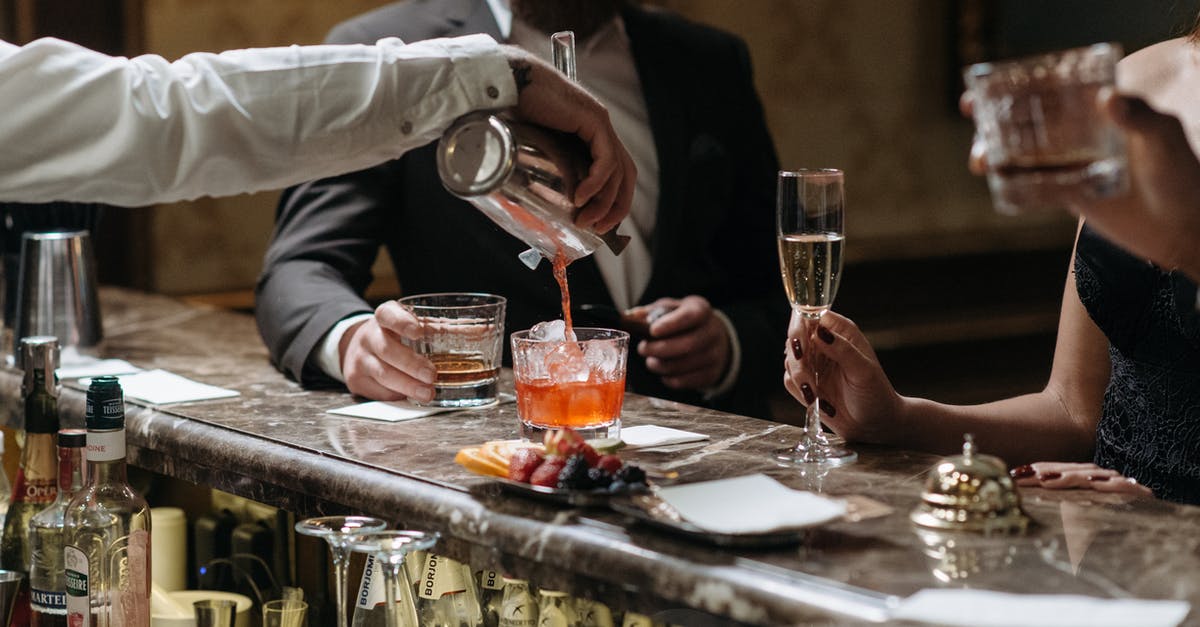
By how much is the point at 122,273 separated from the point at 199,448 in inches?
119

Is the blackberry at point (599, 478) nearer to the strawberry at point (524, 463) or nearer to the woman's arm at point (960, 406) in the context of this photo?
the strawberry at point (524, 463)

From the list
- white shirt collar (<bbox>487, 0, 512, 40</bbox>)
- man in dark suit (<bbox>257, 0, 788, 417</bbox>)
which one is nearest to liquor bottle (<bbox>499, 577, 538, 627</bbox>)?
man in dark suit (<bbox>257, 0, 788, 417</bbox>)

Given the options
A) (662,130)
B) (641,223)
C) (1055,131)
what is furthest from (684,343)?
(1055,131)

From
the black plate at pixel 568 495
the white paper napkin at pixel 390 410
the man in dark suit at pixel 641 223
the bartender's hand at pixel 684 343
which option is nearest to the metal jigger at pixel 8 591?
the white paper napkin at pixel 390 410

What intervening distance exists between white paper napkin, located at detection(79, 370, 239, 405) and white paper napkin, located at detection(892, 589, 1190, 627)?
138 cm

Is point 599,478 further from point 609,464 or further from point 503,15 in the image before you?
point 503,15

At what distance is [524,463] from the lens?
1.53 m

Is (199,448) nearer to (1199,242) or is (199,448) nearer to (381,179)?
(381,179)

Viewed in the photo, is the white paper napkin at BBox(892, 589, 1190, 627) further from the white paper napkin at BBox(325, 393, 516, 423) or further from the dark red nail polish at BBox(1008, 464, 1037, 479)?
the white paper napkin at BBox(325, 393, 516, 423)

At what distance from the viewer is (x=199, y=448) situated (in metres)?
1.95

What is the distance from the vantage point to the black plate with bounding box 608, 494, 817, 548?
1.31 metres

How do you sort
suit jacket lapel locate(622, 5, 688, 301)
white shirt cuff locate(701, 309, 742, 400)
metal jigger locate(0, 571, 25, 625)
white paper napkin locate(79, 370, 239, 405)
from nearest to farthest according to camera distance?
metal jigger locate(0, 571, 25, 625)
white paper napkin locate(79, 370, 239, 405)
white shirt cuff locate(701, 309, 742, 400)
suit jacket lapel locate(622, 5, 688, 301)

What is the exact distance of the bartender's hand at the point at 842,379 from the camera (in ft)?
5.82

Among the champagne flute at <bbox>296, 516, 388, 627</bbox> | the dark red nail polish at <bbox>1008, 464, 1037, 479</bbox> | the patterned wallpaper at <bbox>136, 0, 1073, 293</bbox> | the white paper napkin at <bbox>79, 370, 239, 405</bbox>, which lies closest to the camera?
the champagne flute at <bbox>296, 516, 388, 627</bbox>
